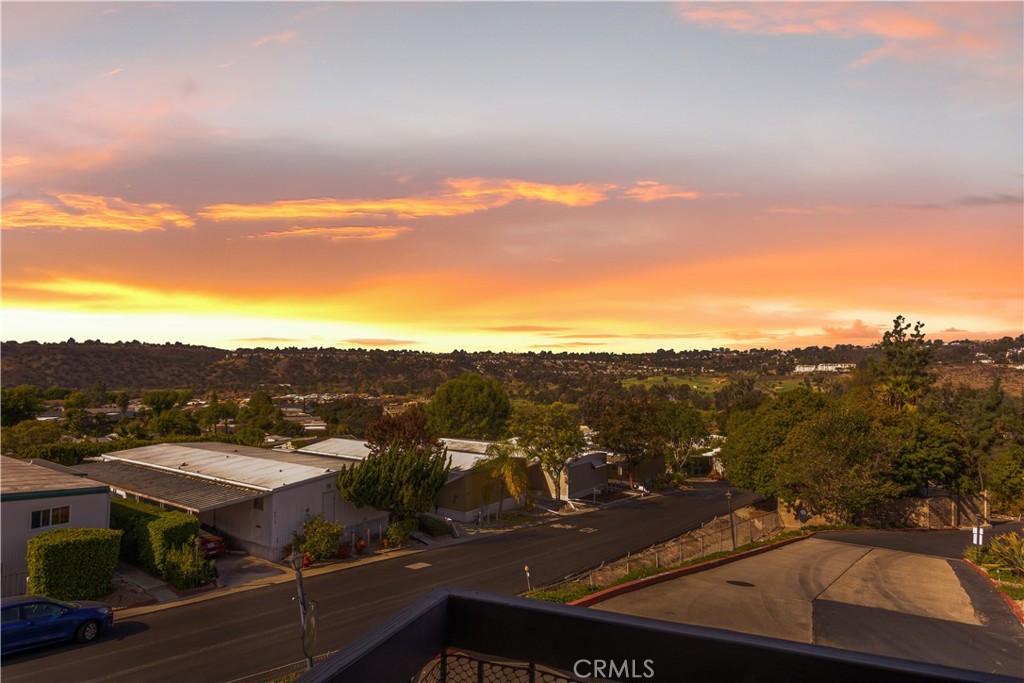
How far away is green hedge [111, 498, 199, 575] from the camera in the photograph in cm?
2845

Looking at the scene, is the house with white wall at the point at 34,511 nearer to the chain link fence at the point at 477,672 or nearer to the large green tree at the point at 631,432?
the chain link fence at the point at 477,672

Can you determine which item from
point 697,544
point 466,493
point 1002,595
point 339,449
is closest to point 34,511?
point 466,493

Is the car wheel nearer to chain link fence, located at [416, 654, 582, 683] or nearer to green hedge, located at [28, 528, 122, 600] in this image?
green hedge, located at [28, 528, 122, 600]

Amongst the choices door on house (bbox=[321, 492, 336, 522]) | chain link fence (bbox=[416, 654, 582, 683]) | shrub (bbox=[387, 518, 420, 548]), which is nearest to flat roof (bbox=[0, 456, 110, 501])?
door on house (bbox=[321, 492, 336, 522])

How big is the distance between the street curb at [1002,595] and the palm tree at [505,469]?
88.2ft

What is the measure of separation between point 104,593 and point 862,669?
30.1 meters

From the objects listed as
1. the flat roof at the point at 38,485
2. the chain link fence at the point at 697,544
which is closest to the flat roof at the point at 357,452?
the chain link fence at the point at 697,544

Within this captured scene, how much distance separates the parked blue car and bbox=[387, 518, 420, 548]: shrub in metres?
15.2

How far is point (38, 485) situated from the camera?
27.8 m

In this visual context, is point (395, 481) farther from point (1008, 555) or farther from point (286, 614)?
point (1008, 555)

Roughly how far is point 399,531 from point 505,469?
34.9 ft

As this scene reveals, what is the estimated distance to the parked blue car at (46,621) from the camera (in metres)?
20.5

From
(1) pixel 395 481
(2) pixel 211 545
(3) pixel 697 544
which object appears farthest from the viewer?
(3) pixel 697 544

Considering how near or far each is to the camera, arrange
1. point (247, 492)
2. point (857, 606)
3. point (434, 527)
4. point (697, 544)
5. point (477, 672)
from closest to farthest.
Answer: point (477, 672), point (857, 606), point (247, 492), point (697, 544), point (434, 527)
